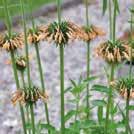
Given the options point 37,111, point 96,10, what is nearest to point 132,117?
point 37,111

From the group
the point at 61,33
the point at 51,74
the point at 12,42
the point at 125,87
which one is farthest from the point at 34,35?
the point at 51,74

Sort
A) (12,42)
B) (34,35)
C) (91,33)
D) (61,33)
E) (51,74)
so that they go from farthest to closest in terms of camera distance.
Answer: (51,74), (91,33), (34,35), (12,42), (61,33)

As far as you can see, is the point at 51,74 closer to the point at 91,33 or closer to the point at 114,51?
the point at 91,33

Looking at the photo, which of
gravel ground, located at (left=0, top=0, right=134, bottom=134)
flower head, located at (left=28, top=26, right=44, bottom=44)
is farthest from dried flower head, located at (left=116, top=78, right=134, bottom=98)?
gravel ground, located at (left=0, top=0, right=134, bottom=134)

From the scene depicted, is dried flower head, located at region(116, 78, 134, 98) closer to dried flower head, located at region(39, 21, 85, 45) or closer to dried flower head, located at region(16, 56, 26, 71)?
dried flower head, located at region(39, 21, 85, 45)

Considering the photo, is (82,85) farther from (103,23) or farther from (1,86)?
(103,23)
